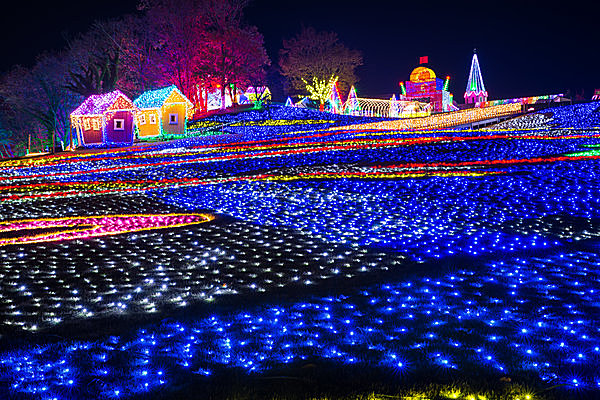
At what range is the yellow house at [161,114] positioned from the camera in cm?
3438

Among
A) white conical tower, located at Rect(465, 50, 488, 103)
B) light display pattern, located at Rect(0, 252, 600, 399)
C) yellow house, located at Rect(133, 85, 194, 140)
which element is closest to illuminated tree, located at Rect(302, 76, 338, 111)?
white conical tower, located at Rect(465, 50, 488, 103)

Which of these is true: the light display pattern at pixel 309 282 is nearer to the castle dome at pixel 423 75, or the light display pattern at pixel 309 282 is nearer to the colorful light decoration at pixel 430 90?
the colorful light decoration at pixel 430 90

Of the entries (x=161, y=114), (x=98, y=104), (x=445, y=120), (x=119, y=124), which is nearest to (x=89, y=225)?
(x=98, y=104)

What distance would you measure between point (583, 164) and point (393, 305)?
531 inches

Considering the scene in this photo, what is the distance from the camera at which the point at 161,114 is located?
35.2 meters

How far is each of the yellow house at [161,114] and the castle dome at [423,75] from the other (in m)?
48.3

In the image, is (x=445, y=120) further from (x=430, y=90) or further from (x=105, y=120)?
(x=430, y=90)

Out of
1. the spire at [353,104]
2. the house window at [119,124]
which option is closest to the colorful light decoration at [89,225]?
the house window at [119,124]

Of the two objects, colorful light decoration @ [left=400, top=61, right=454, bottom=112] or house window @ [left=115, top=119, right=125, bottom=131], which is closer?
house window @ [left=115, top=119, right=125, bottom=131]

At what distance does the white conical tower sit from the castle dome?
6.24m

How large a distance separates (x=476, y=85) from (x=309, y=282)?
255 feet

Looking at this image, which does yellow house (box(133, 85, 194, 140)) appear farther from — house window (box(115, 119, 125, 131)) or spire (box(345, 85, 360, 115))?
spire (box(345, 85, 360, 115))

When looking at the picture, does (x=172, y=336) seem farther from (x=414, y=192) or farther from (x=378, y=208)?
(x=414, y=192)

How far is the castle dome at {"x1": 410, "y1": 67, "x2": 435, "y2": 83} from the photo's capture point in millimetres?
73562
